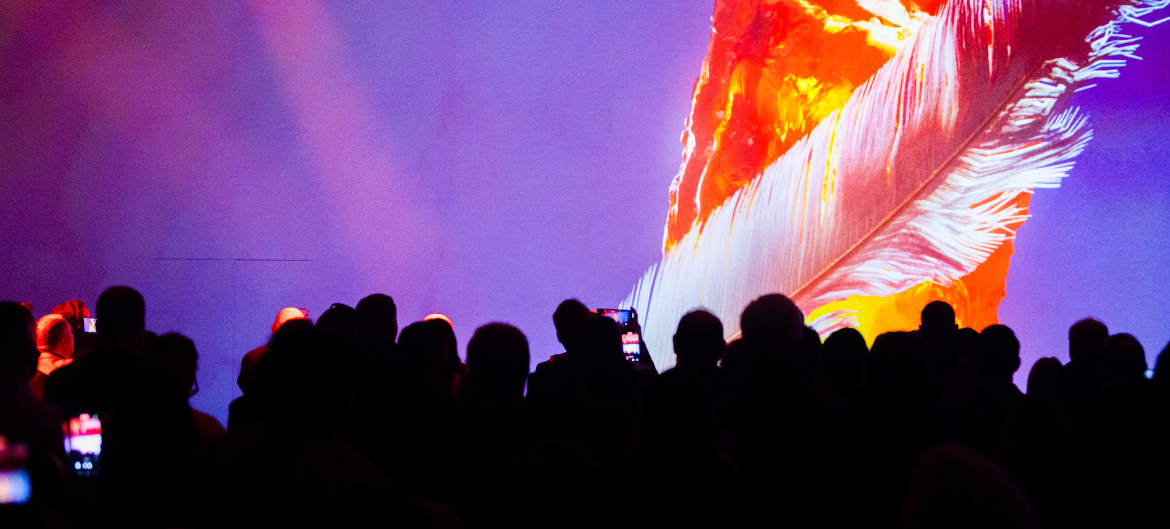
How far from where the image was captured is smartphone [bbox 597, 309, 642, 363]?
180 inches

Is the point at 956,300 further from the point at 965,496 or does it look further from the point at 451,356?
the point at 965,496

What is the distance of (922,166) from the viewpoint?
185 inches

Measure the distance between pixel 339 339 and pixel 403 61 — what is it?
219 inches

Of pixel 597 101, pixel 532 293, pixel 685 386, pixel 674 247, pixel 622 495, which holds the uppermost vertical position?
pixel 597 101

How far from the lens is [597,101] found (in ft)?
20.7

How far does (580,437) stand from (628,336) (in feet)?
8.50

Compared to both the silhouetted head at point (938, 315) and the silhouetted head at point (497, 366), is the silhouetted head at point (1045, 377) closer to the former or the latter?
the silhouetted head at point (938, 315)

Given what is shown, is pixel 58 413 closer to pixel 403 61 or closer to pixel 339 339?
pixel 339 339

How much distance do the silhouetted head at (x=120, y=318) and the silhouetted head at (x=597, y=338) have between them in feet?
4.53

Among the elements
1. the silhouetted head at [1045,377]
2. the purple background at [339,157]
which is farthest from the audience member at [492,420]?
the purple background at [339,157]

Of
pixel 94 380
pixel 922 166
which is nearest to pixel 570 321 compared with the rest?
pixel 94 380

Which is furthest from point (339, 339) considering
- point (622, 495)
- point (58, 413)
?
point (58, 413)

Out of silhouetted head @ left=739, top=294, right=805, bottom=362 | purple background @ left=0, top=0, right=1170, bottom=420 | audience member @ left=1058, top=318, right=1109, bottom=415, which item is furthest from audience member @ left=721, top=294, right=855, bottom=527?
purple background @ left=0, top=0, right=1170, bottom=420

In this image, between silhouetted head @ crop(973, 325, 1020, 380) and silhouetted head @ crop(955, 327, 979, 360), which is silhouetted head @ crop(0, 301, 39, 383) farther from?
silhouetted head @ crop(955, 327, 979, 360)
